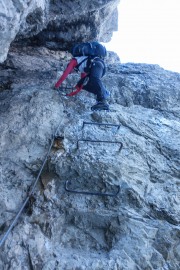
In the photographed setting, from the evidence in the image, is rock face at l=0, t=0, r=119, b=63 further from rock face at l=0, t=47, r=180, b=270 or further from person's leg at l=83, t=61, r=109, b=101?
person's leg at l=83, t=61, r=109, b=101

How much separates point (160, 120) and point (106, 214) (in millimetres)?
3425

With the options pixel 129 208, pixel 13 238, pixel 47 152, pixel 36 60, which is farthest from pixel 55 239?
pixel 36 60

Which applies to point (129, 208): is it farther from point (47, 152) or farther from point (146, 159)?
point (47, 152)

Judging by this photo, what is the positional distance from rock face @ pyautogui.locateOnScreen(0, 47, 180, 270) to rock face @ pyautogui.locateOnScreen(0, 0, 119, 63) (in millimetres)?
1644

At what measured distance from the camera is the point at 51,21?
10203 millimetres

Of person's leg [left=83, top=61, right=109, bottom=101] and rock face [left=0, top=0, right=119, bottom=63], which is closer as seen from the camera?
rock face [left=0, top=0, right=119, bottom=63]

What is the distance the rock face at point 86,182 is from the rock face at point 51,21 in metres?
1.64

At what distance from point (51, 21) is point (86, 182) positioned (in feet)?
24.9

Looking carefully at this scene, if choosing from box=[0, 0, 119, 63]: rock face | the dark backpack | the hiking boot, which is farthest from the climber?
box=[0, 0, 119, 63]: rock face

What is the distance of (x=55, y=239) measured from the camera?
4.03 metres

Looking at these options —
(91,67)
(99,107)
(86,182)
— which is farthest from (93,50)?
(86,182)

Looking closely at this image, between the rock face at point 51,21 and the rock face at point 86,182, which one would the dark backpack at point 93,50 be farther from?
the rock face at point 51,21

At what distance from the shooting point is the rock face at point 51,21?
5.49 m

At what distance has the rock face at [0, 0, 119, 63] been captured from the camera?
5.49m
